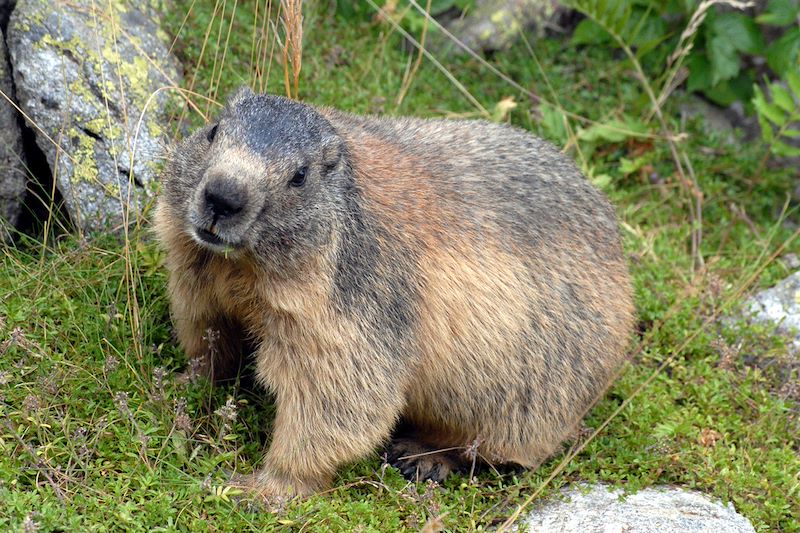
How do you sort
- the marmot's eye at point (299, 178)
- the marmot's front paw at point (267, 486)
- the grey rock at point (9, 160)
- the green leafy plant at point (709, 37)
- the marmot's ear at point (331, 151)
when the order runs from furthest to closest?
the green leafy plant at point (709, 37), the grey rock at point (9, 160), the marmot's front paw at point (267, 486), the marmot's ear at point (331, 151), the marmot's eye at point (299, 178)

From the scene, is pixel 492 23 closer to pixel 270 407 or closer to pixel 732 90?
pixel 732 90

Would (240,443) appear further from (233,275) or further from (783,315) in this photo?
(783,315)

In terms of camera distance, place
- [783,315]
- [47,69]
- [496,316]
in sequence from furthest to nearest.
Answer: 1. [783,315]
2. [47,69]
3. [496,316]

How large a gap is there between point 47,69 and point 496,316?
3.12 m

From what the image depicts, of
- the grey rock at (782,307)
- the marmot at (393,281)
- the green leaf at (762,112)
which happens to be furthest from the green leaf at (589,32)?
the marmot at (393,281)

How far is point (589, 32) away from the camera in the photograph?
8055mm

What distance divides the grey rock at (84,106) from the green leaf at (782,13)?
4813mm

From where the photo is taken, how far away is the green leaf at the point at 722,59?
305 inches

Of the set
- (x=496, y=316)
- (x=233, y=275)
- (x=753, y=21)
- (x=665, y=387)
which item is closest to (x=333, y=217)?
(x=233, y=275)

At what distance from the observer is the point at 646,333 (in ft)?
20.6

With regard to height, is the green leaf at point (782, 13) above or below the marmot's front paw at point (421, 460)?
above

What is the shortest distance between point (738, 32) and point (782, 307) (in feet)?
8.34

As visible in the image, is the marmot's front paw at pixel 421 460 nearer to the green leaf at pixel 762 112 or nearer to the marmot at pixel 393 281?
the marmot at pixel 393 281

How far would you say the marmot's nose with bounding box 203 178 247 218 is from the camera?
13.3 ft
